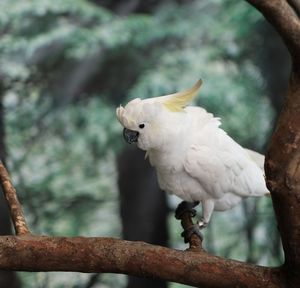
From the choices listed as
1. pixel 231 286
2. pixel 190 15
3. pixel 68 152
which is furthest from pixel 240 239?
pixel 231 286

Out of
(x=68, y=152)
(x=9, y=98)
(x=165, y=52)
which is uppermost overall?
(x=165, y=52)

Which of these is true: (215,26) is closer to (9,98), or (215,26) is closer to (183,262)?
(9,98)

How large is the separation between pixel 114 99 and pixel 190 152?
823 mm

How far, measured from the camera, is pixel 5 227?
170cm

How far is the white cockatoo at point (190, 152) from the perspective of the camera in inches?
36.3

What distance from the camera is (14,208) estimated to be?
89 centimetres

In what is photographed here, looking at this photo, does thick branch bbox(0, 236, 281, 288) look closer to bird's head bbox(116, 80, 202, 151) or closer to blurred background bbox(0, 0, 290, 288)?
bird's head bbox(116, 80, 202, 151)

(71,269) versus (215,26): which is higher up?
(215,26)

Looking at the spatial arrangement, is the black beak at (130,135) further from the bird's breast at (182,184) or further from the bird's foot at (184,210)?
the bird's foot at (184,210)

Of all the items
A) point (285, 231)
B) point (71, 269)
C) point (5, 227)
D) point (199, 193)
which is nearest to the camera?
point (285, 231)

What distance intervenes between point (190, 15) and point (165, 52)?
153 mm

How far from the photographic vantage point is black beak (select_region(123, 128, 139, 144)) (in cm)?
92

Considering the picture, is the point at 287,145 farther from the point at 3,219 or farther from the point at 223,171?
the point at 3,219

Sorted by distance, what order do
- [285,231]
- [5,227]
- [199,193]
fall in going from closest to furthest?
1. [285,231]
2. [199,193]
3. [5,227]
